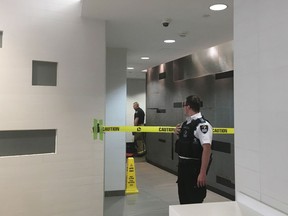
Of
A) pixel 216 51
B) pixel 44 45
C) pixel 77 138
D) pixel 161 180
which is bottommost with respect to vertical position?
pixel 161 180

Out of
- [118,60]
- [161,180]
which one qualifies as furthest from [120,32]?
[161,180]

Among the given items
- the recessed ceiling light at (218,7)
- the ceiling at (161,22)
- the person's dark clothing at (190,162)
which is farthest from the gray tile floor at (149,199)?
the recessed ceiling light at (218,7)

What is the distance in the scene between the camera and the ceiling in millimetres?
2969

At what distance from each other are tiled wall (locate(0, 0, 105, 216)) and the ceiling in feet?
1.23

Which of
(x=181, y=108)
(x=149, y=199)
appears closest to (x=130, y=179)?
(x=149, y=199)

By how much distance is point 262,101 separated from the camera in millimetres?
1291

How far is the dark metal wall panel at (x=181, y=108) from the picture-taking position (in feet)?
15.1

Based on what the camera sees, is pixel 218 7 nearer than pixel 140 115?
Yes

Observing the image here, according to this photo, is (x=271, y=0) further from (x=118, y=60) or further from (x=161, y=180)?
(x=161, y=180)

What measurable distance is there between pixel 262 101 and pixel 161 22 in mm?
2504

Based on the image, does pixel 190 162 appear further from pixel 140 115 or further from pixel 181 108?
pixel 140 115

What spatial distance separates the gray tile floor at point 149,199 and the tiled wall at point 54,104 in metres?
0.95

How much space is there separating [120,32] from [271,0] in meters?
2.98

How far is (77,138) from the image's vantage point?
10.7ft
